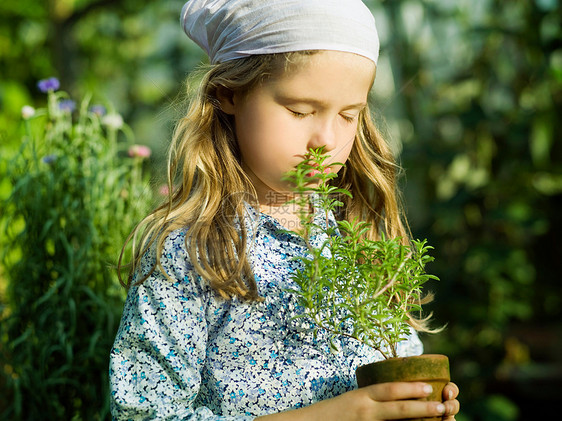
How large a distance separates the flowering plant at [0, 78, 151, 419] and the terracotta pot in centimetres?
108

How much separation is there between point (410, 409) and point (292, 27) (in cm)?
83

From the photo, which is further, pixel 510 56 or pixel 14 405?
pixel 510 56

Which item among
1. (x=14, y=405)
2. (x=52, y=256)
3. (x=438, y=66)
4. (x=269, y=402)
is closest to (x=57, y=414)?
(x=14, y=405)

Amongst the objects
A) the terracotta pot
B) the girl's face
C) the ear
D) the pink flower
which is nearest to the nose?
the girl's face

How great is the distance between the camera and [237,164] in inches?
61.7

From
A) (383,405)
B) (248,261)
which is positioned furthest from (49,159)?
(383,405)

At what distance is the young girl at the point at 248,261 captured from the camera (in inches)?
54.3

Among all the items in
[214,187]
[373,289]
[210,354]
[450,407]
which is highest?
[214,187]

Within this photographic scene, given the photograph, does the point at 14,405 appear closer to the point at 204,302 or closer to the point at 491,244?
the point at 204,302

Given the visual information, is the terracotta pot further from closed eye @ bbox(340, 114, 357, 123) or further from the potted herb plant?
closed eye @ bbox(340, 114, 357, 123)

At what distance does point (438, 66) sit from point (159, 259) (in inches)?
122

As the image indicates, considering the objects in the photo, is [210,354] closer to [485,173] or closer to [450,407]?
[450,407]

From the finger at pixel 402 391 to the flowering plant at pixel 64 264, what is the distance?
1088 mm

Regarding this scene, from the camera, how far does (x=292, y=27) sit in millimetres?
1412
